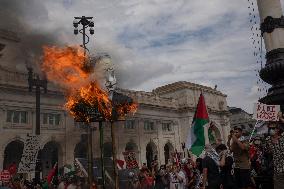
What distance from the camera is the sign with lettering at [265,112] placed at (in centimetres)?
1200

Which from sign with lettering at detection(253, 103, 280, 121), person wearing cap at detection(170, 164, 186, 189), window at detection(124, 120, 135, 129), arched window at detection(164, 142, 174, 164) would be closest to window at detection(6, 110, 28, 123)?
window at detection(124, 120, 135, 129)

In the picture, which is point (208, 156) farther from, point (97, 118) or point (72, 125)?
point (72, 125)

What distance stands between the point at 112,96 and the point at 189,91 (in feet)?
140

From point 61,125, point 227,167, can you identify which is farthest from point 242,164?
point 61,125

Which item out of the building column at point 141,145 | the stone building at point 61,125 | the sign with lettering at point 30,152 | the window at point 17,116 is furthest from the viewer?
the building column at point 141,145

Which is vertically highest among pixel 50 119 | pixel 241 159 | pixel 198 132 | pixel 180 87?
pixel 180 87

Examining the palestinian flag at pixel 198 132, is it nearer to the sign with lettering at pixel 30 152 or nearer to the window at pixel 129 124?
the sign with lettering at pixel 30 152

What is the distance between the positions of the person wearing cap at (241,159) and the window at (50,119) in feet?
91.6

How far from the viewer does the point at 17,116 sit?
32219mm

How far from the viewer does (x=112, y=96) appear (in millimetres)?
12406

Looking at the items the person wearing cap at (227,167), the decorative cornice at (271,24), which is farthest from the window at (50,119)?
the person wearing cap at (227,167)

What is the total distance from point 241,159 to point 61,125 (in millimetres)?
28895

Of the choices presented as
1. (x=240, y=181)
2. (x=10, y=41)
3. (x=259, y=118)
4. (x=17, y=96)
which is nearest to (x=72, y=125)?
(x=17, y=96)

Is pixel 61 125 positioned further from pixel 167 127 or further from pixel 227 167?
pixel 227 167
